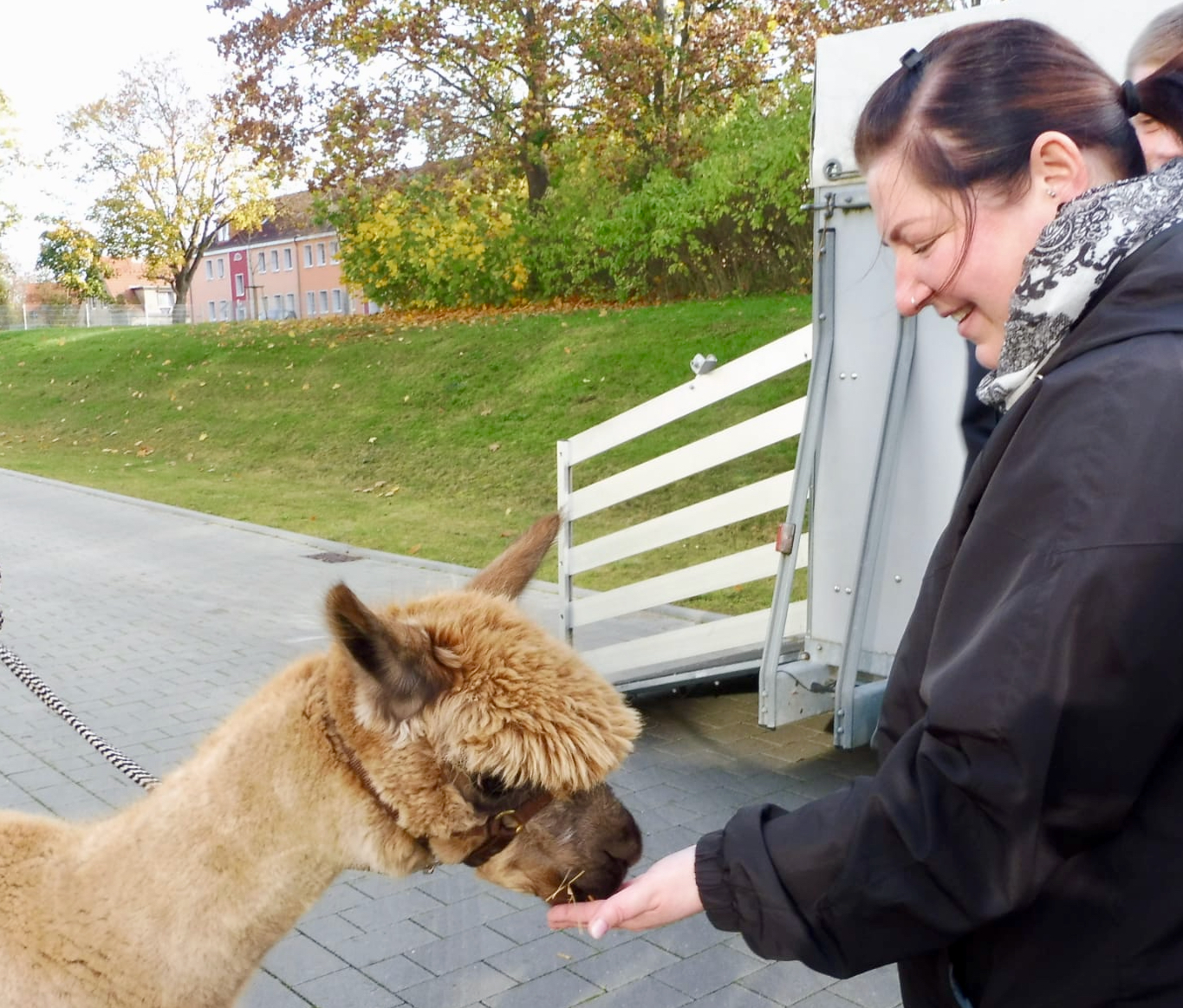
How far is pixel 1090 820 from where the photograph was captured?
1.26 metres

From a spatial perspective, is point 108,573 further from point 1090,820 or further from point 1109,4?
point 1090,820

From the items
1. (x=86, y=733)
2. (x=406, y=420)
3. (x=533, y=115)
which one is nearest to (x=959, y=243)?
(x=86, y=733)

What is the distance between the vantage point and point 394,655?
71.5 inches

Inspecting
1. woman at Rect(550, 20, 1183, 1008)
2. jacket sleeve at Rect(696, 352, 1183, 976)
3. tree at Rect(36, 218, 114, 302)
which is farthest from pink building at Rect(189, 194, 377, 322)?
jacket sleeve at Rect(696, 352, 1183, 976)

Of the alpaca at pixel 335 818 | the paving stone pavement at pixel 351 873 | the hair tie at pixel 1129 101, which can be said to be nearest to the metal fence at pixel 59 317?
the paving stone pavement at pixel 351 873

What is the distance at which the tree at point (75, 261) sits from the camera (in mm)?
50844

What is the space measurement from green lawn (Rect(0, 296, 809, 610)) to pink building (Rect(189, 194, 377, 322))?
45573 mm

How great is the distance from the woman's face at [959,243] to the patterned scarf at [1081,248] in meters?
0.05

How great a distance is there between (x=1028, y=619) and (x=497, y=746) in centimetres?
98

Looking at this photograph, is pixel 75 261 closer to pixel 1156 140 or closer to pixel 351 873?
pixel 351 873

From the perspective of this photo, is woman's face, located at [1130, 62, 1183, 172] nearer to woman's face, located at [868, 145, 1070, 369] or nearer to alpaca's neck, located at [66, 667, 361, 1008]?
woman's face, located at [868, 145, 1070, 369]

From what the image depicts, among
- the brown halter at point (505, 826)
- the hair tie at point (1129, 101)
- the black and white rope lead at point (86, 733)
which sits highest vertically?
the hair tie at point (1129, 101)

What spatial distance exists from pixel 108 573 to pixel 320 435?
→ 23.5ft

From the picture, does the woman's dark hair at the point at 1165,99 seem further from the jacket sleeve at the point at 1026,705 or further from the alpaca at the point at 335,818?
the alpaca at the point at 335,818
